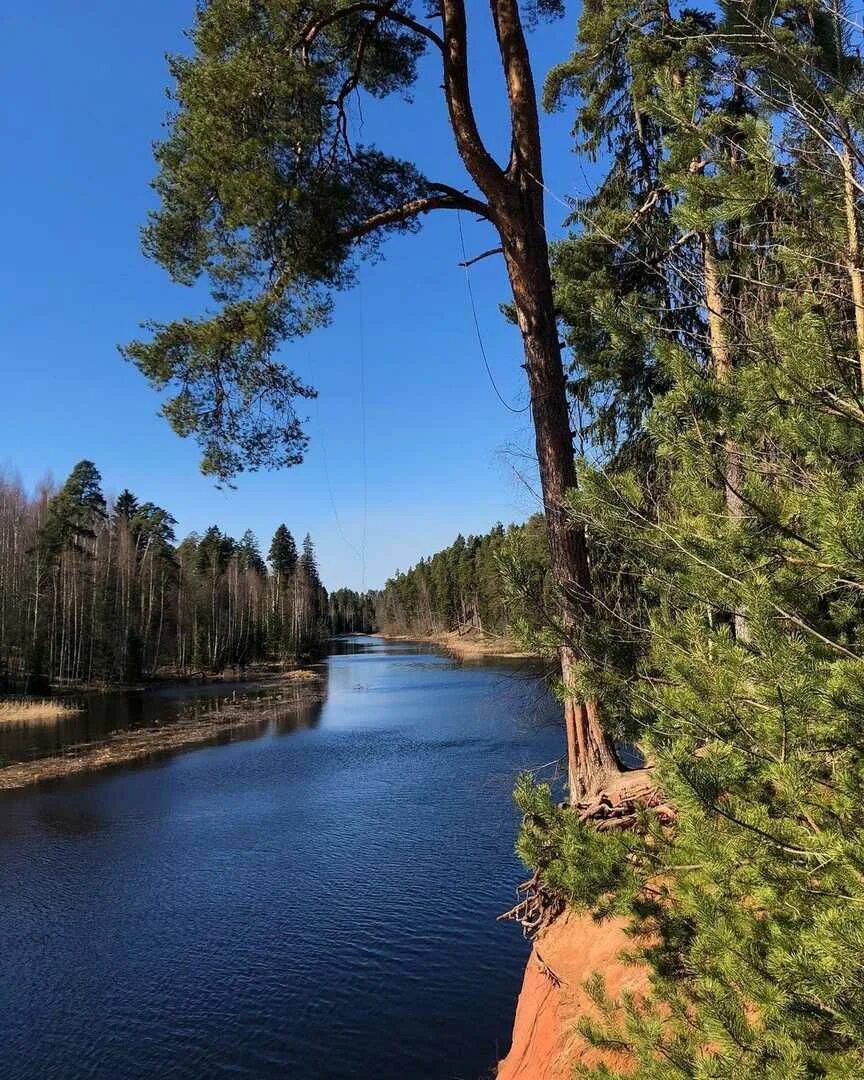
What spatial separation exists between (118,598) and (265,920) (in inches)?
1382

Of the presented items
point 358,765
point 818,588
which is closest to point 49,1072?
point 818,588

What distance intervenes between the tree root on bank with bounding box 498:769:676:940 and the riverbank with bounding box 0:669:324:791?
56.8ft

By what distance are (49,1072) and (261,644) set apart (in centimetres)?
5497

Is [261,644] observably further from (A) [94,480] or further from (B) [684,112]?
(B) [684,112]

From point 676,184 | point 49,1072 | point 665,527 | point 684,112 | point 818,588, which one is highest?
point 684,112

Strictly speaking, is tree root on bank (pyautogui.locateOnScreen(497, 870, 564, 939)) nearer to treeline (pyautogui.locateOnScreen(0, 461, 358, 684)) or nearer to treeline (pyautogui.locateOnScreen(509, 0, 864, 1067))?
treeline (pyautogui.locateOnScreen(509, 0, 864, 1067))

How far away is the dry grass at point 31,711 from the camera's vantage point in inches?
1098

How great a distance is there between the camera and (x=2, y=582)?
1389 inches

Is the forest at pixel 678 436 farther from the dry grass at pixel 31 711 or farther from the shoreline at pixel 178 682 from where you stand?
the shoreline at pixel 178 682

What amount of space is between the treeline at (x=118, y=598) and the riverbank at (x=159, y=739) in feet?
35.2

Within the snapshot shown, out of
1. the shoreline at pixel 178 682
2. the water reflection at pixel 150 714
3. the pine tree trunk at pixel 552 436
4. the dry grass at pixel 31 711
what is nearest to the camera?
the pine tree trunk at pixel 552 436

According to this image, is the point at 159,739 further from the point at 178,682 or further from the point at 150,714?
the point at 178,682

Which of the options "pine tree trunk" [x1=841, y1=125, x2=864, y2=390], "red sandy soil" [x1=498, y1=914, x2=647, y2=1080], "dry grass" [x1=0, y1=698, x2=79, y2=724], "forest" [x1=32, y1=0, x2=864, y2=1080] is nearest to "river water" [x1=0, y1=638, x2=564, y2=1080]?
"red sandy soil" [x1=498, y1=914, x2=647, y2=1080]

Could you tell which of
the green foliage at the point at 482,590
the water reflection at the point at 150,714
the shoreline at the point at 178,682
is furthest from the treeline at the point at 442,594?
the shoreline at the point at 178,682
